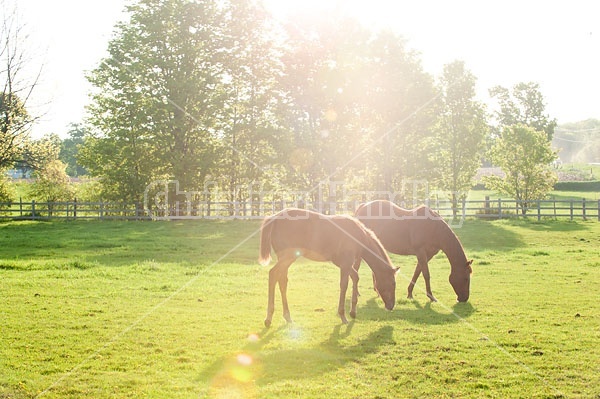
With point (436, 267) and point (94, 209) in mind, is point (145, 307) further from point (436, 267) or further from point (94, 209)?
point (94, 209)

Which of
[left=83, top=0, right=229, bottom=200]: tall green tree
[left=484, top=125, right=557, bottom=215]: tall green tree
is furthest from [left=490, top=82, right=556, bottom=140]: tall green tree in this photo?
[left=83, top=0, right=229, bottom=200]: tall green tree

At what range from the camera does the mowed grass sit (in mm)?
5359

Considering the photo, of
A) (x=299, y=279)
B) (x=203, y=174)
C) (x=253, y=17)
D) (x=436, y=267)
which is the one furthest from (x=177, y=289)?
(x=253, y=17)

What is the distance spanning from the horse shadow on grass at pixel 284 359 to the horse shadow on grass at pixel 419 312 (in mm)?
978

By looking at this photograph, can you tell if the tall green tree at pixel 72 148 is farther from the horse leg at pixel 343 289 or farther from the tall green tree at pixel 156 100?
the horse leg at pixel 343 289

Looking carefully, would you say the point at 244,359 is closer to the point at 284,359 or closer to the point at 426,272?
the point at 284,359

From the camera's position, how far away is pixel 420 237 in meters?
10.4

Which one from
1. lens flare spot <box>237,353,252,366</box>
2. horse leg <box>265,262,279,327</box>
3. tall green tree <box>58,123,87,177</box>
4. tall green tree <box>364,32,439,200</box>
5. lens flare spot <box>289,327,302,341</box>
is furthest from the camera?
tall green tree <box>58,123,87,177</box>

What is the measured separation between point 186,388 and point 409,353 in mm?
2847

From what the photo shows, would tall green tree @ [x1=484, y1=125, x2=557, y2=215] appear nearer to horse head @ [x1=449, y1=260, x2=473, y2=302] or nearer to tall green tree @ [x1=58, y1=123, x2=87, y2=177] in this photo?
horse head @ [x1=449, y1=260, x2=473, y2=302]

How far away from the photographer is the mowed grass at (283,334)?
A: 5359mm

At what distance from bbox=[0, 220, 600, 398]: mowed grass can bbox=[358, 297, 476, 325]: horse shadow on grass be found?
0.12ft

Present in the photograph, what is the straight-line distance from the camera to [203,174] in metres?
32.2

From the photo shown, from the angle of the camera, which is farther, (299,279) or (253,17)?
(253,17)
